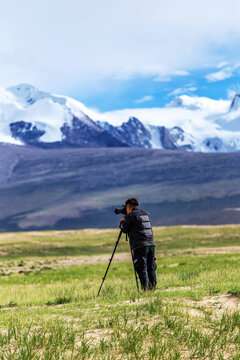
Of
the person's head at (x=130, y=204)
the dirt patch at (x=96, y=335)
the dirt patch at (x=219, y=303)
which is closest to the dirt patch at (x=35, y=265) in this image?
the person's head at (x=130, y=204)

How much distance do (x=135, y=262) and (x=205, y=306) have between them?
12.5 ft

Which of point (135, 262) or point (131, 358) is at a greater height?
point (135, 262)

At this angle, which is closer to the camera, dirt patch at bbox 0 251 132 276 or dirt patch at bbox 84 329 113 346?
dirt patch at bbox 84 329 113 346

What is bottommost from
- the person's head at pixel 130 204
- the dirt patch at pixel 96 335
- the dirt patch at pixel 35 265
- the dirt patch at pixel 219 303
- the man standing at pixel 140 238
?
the dirt patch at pixel 35 265

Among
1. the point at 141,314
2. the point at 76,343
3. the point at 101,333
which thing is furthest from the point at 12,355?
the point at 141,314

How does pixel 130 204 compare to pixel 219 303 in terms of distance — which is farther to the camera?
pixel 130 204

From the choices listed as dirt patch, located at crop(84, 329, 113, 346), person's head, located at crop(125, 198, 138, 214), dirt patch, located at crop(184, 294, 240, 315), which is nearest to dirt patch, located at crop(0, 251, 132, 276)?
person's head, located at crop(125, 198, 138, 214)

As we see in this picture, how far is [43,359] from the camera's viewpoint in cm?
751

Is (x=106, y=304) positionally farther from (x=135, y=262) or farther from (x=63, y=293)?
(x=63, y=293)

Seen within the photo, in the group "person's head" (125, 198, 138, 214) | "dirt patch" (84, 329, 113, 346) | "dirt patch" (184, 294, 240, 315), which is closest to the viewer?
"dirt patch" (84, 329, 113, 346)

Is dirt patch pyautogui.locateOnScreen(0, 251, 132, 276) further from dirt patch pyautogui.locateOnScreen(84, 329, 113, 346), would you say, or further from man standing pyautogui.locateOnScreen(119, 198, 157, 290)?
dirt patch pyautogui.locateOnScreen(84, 329, 113, 346)

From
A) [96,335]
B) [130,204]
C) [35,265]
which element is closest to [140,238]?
[130,204]

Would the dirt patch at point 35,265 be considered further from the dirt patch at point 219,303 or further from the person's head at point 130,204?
the dirt patch at point 219,303

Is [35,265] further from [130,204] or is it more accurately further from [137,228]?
[137,228]
